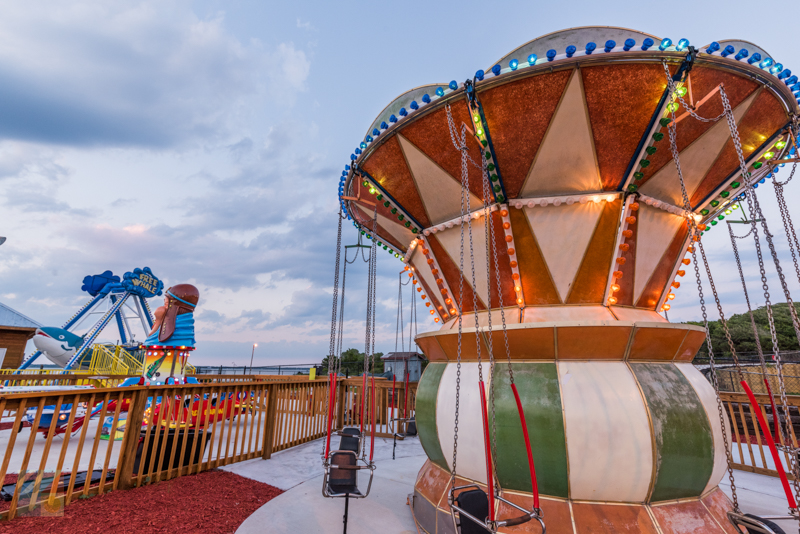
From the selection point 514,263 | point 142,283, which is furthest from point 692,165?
point 142,283

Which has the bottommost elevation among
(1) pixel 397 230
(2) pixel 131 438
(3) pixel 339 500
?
(3) pixel 339 500

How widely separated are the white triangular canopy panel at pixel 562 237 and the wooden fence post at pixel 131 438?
5.19 meters

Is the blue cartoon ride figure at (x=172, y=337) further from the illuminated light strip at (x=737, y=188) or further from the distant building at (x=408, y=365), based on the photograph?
the illuminated light strip at (x=737, y=188)

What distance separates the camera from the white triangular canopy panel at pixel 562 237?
392cm

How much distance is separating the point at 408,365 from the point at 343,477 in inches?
407

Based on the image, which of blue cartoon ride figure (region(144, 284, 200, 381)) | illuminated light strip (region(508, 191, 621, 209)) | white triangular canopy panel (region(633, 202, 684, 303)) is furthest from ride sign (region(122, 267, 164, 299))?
→ white triangular canopy panel (region(633, 202, 684, 303))

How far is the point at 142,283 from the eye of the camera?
21.0 metres

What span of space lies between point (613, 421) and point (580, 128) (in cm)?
269

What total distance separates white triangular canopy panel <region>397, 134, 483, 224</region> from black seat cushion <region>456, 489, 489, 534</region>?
2.89 m

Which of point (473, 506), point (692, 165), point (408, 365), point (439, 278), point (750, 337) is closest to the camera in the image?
point (473, 506)

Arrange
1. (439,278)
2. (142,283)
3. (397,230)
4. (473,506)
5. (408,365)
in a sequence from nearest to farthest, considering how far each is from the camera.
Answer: (473,506), (439,278), (397,230), (408,365), (142,283)

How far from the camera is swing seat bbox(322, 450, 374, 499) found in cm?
345

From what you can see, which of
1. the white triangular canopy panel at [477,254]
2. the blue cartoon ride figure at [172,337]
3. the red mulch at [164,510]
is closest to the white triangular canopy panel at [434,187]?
the white triangular canopy panel at [477,254]

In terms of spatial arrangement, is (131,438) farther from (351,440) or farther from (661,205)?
(661,205)
